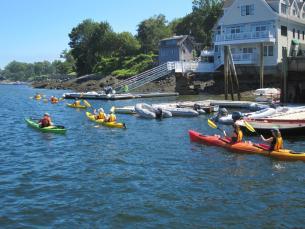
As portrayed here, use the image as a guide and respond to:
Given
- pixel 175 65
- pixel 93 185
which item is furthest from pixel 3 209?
pixel 175 65

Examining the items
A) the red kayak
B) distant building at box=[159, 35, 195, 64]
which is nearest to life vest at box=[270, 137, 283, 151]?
the red kayak

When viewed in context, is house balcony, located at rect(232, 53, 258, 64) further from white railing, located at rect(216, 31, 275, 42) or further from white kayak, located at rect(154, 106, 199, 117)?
white kayak, located at rect(154, 106, 199, 117)

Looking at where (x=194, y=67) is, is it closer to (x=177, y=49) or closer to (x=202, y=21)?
(x=177, y=49)

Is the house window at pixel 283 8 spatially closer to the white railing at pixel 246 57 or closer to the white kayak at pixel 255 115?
the white railing at pixel 246 57

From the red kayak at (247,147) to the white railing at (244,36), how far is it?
32.4 m

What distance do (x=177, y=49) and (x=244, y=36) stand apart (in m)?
23.4

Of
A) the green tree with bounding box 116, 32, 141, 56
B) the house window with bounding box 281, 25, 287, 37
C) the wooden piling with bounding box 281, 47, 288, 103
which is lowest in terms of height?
the wooden piling with bounding box 281, 47, 288, 103

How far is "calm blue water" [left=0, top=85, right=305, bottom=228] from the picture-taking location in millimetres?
13617

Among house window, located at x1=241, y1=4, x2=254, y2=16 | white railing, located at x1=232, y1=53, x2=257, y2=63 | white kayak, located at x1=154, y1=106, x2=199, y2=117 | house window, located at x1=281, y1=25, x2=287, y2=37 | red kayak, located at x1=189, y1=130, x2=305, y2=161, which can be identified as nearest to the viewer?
red kayak, located at x1=189, y1=130, x2=305, y2=161

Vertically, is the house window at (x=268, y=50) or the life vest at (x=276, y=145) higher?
the house window at (x=268, y=50)

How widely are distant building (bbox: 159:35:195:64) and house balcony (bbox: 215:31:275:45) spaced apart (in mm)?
19062

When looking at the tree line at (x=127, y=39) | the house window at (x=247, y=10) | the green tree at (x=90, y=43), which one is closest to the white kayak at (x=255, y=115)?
the house window at (x=247, y=10)

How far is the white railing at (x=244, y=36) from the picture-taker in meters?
54.6

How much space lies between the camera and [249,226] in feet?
42.4
